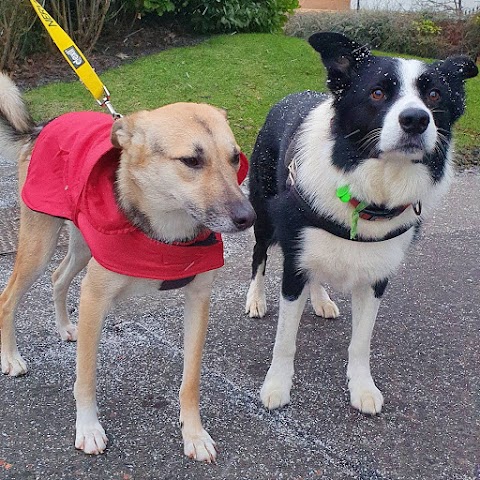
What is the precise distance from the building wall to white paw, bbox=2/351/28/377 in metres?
15.5

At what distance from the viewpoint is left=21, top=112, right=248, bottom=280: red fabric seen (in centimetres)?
249

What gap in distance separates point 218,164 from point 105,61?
7.53 m

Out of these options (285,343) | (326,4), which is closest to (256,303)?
(285,343)

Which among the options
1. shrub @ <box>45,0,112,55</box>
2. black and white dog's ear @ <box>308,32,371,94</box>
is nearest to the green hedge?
shrub @ <box>45,0,112,55</box>

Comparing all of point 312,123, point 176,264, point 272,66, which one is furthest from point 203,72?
point 176,264

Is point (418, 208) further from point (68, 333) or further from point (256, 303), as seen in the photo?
point (68, 333)

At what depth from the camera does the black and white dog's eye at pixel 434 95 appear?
98.8 inches

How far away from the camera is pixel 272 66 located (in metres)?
9.45

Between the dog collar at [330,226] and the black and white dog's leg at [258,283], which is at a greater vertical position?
the dog collar at [330,226]

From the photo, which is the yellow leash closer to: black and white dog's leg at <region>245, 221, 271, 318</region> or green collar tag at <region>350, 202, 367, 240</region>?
black and white dog's leg at <region>245, 221, 271, 318</region>

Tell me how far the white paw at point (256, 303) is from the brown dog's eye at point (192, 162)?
1.46m

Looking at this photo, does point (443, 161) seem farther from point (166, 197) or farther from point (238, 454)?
point (238, 454)

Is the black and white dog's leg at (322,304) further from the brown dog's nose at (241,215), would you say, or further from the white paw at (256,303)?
the brown dog's nose at (241,215)

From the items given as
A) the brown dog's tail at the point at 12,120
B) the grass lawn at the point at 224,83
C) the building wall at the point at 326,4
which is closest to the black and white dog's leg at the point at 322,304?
the brown dog's tail at the point at 12,120
